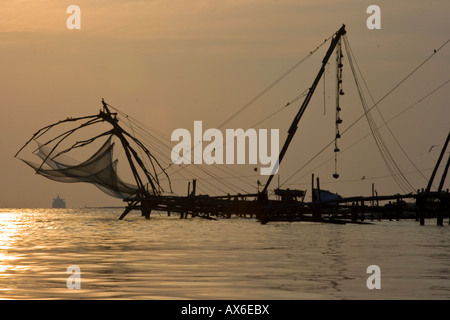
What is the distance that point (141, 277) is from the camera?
17703mm

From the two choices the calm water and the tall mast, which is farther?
the tall mast

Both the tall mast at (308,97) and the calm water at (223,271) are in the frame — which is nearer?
the calm water at (223,271)

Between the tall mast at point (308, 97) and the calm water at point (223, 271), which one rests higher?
the tall mast at point (308, 97)

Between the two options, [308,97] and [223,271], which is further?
[308,97]

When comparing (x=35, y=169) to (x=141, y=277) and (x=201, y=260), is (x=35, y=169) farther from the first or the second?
(x=141, y=277)

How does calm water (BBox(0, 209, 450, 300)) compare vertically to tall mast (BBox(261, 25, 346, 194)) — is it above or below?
below

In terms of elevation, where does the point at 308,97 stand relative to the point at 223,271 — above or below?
above

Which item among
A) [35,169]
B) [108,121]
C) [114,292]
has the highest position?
[108,121]

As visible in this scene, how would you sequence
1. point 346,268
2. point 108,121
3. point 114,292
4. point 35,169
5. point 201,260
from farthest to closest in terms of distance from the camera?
1. point 108,121
2. point 35,169
3. point 201,260
4. point 346,268
5. point 114,292
